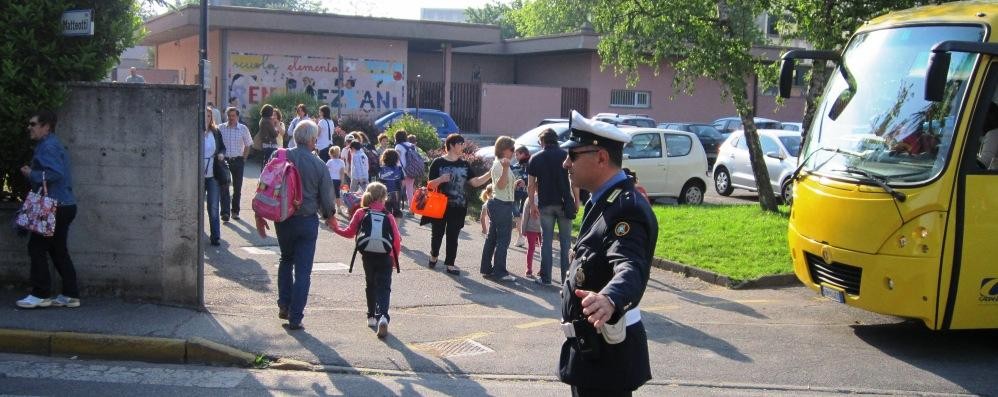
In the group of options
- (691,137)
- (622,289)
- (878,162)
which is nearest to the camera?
(622,289)

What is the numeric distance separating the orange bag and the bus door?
5.49 m

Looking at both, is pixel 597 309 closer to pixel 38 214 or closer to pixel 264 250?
pixel 38 214

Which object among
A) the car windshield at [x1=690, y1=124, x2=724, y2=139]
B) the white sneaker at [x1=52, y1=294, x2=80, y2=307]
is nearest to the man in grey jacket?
the white sneaker at [x1=52, y1=294, x2=80, y2=307]

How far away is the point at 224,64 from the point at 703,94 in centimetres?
2012

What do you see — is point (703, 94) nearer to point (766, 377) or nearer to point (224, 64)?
point (224, 64)

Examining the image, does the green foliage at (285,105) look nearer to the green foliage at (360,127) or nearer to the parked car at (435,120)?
the green foliage at (360,127)

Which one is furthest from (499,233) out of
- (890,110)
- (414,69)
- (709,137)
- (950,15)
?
(414,69)

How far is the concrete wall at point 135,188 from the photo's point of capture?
888cm

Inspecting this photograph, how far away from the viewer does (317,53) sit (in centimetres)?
3262

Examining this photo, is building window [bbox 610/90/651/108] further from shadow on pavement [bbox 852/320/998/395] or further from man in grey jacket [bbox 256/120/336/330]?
man in grey jacket [bbox 256/120/336/330]

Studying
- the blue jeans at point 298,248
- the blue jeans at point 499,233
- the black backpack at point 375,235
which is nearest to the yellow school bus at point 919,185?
the blue jeans at point 499,233

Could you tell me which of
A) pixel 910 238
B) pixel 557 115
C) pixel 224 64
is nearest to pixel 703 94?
pixel 557 115

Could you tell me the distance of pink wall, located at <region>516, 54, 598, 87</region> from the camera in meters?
39.4

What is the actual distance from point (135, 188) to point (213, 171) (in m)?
4.02
